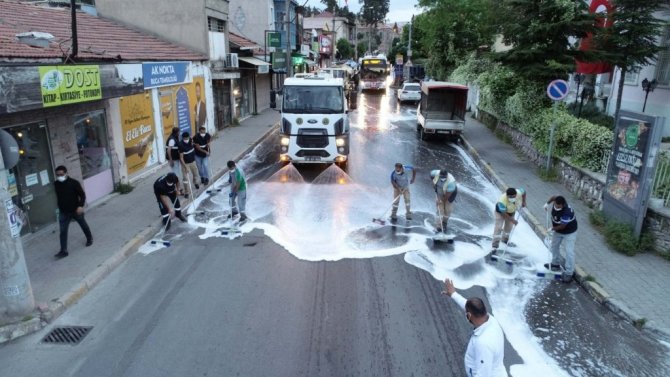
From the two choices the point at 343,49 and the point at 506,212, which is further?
the point at 343,49

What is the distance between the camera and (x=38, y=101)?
7762 mm

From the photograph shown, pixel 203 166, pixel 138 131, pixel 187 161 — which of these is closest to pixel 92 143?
pixel 138 131

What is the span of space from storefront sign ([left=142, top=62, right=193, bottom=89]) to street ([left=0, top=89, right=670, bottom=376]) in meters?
4.47

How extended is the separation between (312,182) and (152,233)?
520cm

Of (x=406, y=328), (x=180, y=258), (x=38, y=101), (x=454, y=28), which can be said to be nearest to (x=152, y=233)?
(x=180, y=258)

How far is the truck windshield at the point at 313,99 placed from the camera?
48.0ft

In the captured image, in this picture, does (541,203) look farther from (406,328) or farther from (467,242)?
(406,328)

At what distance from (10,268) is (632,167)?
10.5 meters

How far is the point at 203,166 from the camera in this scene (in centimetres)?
1310

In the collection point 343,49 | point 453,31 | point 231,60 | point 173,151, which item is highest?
point 343,49

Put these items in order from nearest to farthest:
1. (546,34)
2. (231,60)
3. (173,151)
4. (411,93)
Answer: (173,151) < (546,34) < (231,60) < (411,93)

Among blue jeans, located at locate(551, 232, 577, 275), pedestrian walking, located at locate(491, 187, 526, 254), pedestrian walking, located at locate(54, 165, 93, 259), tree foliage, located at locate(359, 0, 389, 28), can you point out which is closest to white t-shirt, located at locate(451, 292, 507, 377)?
blue jeans, located at locate(551, 232, 577, 275)

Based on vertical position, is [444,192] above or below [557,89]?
below

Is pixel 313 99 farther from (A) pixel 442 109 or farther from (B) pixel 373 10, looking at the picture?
(B) pixel 373 10
